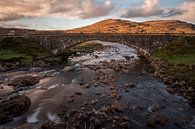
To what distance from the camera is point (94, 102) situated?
30.7m

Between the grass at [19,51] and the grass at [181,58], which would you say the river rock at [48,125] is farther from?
the grass at [19,51]

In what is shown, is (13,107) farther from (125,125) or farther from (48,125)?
(125,125)

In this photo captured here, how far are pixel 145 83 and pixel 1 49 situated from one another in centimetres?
4854

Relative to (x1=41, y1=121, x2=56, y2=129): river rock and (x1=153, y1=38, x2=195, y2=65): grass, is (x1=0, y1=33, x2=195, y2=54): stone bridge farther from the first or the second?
(x1=41, y1=121, x2=56, y2=129): river rock

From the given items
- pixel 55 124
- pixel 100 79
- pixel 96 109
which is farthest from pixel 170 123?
pixel 100 79

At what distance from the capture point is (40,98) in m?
33.2

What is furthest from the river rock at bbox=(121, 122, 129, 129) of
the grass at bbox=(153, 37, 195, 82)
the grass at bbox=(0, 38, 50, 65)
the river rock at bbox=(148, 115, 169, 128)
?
the grass at bbox=(0, 38, 50, 65)

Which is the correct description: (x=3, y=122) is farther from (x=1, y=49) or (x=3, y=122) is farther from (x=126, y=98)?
(x=1, y=49)

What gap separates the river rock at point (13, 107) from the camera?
2627 cm

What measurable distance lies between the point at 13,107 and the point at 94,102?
8351mm

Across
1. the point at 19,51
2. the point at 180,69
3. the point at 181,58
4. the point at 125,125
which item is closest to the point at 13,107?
the point at 125,125

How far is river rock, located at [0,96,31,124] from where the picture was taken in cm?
2627

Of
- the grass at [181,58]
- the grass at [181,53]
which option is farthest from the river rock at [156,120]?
the grass at [181,53]

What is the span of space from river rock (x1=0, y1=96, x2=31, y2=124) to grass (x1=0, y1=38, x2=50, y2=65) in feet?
111
